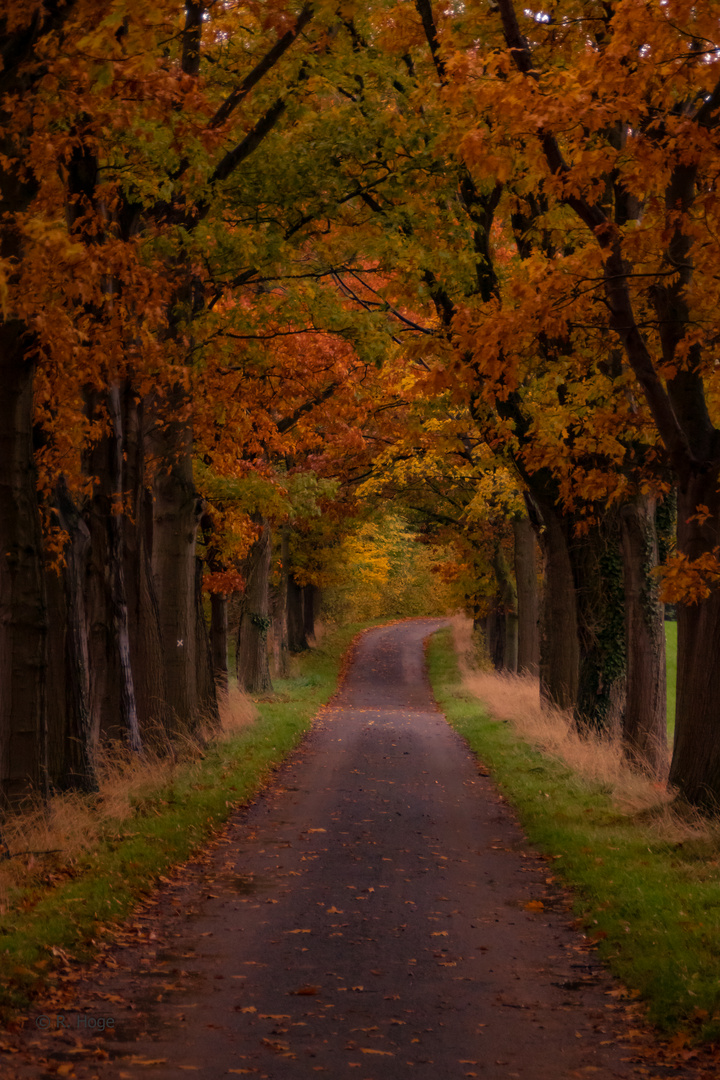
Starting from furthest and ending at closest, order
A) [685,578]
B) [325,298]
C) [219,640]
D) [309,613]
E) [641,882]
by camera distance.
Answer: [309,613]
[219,640]
[325,298]
[685,578]
[641,882]

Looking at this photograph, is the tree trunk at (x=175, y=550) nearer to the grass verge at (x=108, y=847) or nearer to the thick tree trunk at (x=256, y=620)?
the grass verge at (x=108, y=847)

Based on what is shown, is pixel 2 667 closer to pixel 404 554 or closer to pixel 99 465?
pixel 99 465

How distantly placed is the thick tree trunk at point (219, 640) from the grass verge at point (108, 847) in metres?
4.57

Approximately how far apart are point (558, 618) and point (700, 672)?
7672 millimetres

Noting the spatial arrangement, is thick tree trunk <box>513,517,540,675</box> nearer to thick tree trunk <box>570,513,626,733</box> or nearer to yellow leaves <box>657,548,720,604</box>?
thick tree trunk <box>570,513,626,733</box>

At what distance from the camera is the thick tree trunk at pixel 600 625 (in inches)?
659

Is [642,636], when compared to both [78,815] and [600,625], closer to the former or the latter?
[600,625]

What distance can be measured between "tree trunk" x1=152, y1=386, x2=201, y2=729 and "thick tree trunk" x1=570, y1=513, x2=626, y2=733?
20.4ft

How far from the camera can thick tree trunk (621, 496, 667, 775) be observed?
14648 mm

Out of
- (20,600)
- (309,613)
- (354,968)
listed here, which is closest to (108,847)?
(20,600)

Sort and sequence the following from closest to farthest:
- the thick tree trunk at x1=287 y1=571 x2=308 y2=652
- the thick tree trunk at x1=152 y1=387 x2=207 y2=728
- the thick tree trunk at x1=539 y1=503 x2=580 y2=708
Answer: the thick tree trunk at x1=152 y1=387 x2=207 y2=728 → the thick tree trunk at x1=539 y1=503 x2=580 y2=708 → the thick tree trunk at x1=287 y1=571 x2=308 y2=652

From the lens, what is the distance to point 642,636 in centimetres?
1470

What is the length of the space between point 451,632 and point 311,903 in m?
50.7

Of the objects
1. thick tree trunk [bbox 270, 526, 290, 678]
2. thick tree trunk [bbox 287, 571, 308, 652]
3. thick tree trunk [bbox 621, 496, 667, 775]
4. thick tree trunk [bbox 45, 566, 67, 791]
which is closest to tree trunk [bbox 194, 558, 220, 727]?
thick tree trunk [bbox 45, 566, 67, 791]
